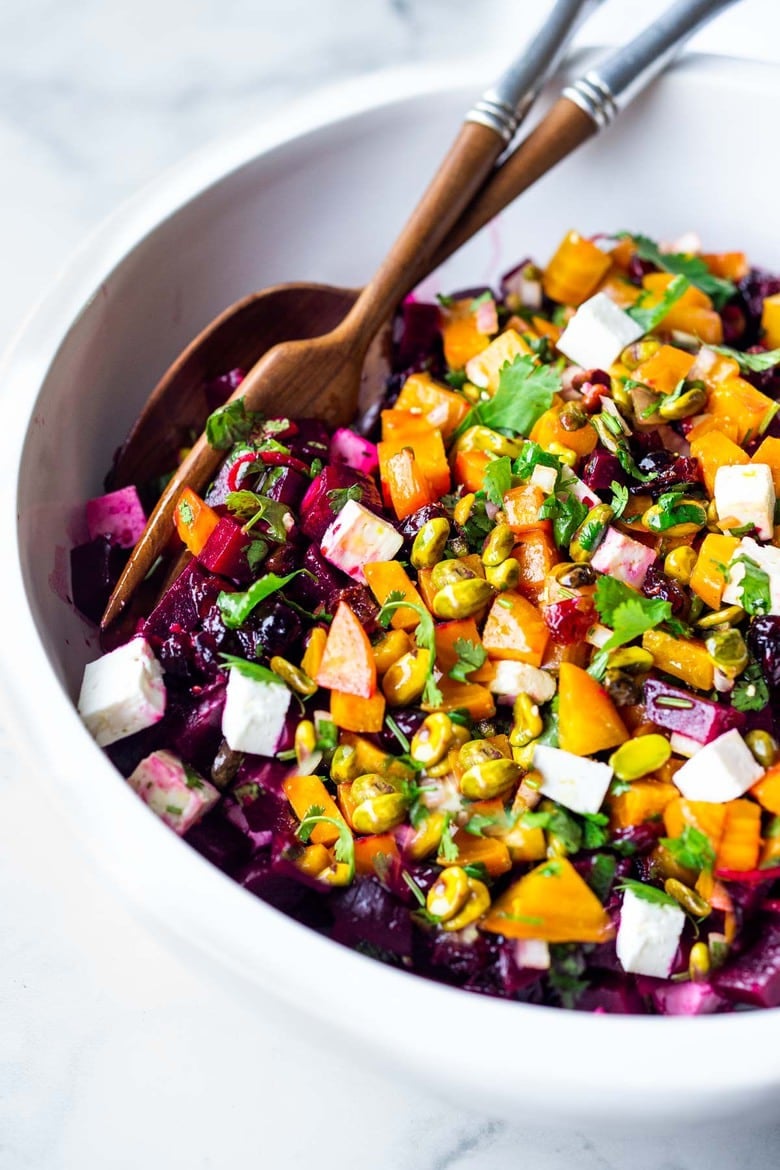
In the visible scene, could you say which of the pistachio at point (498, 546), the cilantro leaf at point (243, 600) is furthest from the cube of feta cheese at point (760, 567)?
the cilantro leaf at point (243, 600)

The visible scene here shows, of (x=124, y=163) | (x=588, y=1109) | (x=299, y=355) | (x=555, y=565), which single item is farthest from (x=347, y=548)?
(x=124, y=163)

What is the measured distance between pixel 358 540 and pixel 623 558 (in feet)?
1.82

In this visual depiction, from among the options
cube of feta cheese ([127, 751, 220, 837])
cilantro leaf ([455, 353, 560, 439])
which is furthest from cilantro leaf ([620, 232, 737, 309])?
cube of feta cheese ([127, 751, 220, 837])

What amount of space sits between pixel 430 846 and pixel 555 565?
0.64 m

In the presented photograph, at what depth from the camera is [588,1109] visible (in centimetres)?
174

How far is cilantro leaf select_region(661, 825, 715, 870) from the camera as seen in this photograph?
2.03m

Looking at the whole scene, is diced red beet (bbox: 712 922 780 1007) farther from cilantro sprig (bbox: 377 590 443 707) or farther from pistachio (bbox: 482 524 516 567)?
pistachio (bbox: 482 524 516 567)

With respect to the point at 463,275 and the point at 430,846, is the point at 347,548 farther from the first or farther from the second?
the point at 463,275

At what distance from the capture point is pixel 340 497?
2430 millimetres

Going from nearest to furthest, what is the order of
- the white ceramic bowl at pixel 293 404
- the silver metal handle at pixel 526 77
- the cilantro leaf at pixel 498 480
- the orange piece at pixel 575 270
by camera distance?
the white ceramic bowl at pixel 293 404, the cilantro leaf at pixel 498 480, the silver metal handle at pixel 526 77, the orange piece at pixel 575 270

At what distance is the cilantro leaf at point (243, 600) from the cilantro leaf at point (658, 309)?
1.19m

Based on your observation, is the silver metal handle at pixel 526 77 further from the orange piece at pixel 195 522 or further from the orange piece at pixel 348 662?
the orange piece at pixel 348 662

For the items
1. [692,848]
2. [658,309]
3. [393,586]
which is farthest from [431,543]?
[658,309]

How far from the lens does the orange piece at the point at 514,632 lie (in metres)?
2.23
